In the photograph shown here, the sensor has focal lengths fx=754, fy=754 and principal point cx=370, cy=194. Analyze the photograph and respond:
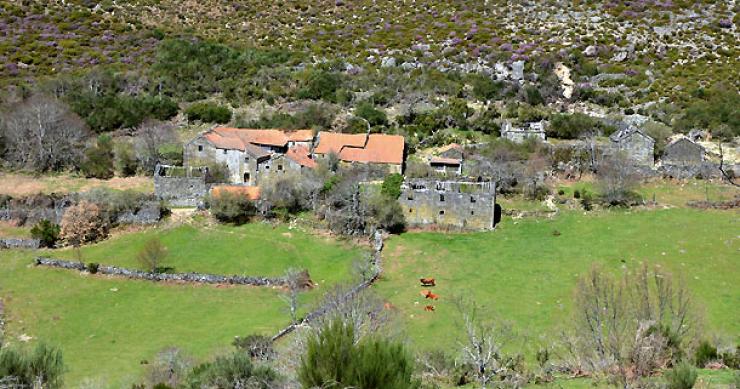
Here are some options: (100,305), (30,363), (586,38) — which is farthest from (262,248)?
(586,38)

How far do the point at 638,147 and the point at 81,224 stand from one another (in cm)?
3392

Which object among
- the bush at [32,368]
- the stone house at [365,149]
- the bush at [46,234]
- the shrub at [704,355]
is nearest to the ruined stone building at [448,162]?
the stone house at [365,149]

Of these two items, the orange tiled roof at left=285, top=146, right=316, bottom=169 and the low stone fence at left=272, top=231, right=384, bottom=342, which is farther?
the orange tiled roof at left=285, top=146, right=316, bottom=169

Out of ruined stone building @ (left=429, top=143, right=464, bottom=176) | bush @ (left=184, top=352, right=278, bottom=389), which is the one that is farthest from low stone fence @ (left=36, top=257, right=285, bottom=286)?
ruined stone building @ (left=429, top=143, right=464, bottom=176)

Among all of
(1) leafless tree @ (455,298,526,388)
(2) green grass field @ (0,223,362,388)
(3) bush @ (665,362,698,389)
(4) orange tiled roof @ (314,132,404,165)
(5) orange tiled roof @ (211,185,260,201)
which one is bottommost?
(2) green grass field @ (0,223,362,388)

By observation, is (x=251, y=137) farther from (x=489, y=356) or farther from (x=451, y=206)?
(x=489, y=356)

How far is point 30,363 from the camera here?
18000 millimetres

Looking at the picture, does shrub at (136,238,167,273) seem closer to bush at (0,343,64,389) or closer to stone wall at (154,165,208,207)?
stone wall at (154,165,208,207)

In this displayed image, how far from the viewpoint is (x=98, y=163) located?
4928 centimetres

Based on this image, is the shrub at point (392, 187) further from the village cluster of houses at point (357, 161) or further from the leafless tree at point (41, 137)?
the leafless tree at point (41, 137)

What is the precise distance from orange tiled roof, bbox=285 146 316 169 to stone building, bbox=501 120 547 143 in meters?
14.1

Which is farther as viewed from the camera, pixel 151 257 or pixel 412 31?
pixel 412 31

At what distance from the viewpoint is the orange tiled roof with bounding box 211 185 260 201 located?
140ft

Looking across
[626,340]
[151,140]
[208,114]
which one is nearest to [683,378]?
[626,340]
